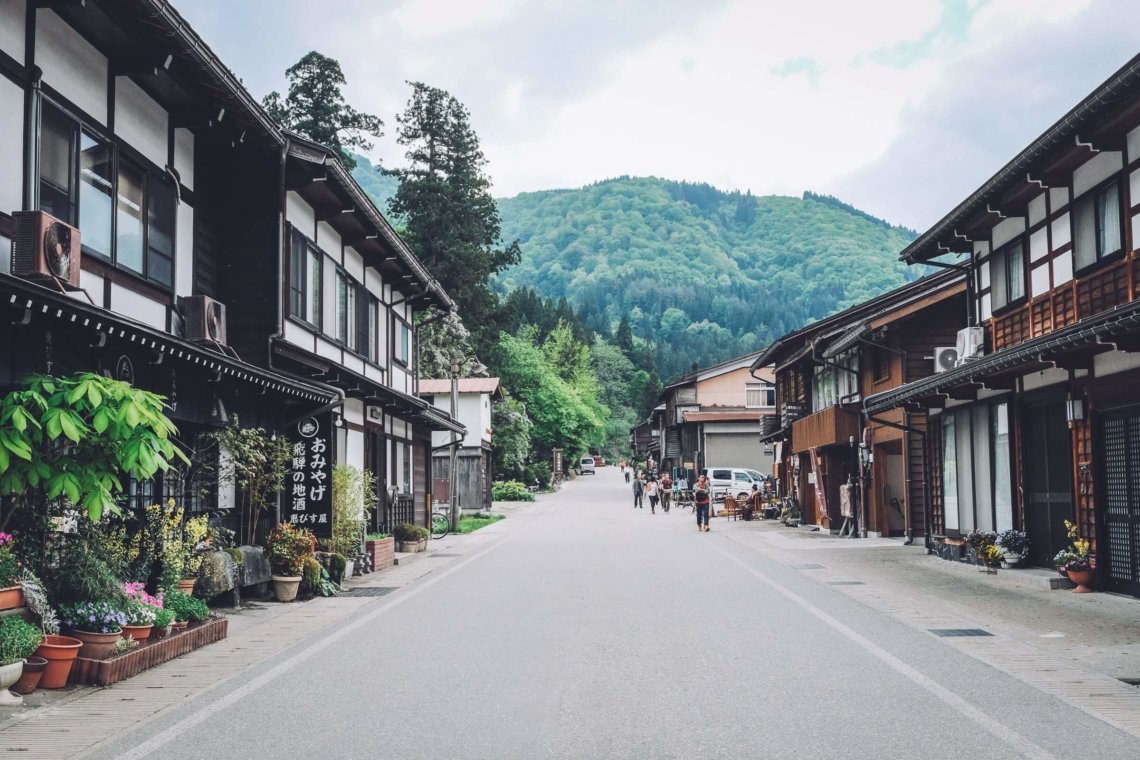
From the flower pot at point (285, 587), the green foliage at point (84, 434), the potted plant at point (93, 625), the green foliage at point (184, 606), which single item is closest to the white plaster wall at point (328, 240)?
the flower pot at point (285, 587)

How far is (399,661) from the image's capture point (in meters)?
9.61

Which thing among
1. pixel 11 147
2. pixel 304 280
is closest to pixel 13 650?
pixel 11 147

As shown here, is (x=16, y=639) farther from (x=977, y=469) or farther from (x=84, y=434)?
(x=977, y=469)

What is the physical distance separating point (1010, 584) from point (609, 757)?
1198 cm

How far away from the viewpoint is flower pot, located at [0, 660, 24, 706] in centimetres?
766

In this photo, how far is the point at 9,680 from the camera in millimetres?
7727

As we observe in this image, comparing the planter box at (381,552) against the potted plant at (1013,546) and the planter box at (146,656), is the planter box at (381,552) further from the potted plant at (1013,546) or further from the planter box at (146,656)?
the potted plant at (1013,546)

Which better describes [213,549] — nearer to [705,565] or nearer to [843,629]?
[843,629]

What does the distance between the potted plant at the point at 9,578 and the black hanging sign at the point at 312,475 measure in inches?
328

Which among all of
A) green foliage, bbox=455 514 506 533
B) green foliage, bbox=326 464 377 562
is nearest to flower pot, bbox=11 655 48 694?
green foliage, bbox=326 464 377 562

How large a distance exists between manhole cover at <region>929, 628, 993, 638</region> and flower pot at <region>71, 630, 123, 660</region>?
8.00 metres

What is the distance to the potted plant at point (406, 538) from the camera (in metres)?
24.3

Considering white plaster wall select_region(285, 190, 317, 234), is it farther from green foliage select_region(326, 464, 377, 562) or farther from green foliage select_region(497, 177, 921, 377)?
green foliage select_region(497, 177, 921, 377)

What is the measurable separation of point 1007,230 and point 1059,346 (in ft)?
22.5
